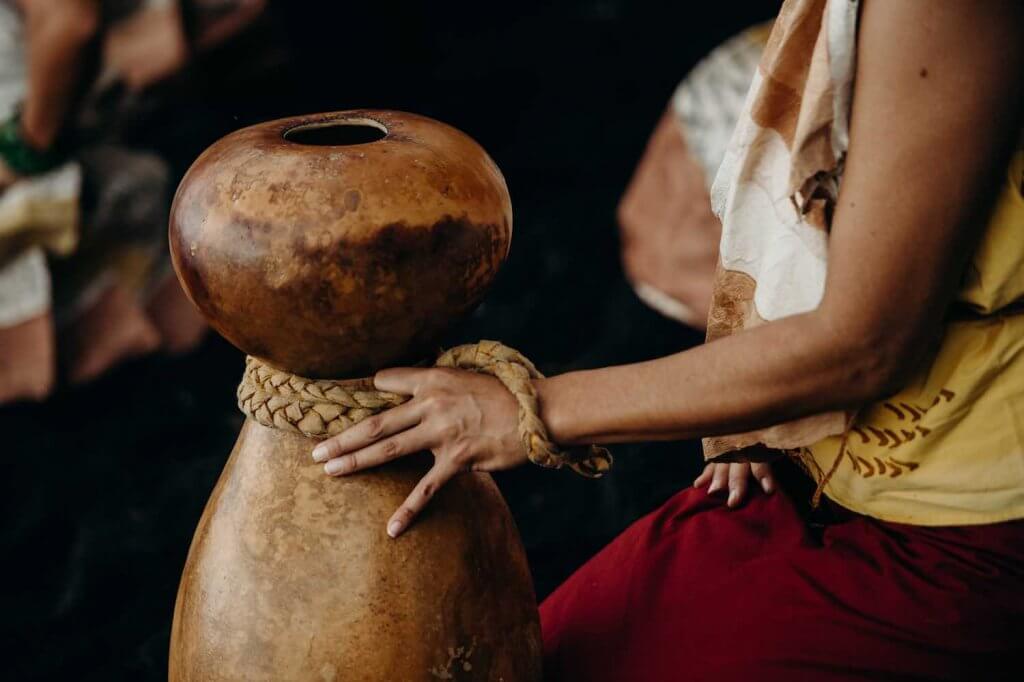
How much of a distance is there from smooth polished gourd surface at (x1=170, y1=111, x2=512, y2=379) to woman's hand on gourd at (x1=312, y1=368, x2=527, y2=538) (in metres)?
0.06

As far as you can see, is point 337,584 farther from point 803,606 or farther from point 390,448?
point 803,606

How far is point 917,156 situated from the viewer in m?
0.88

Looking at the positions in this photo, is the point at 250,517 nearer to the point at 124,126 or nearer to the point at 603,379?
the point at 603,379

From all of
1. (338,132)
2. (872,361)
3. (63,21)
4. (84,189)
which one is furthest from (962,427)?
(84,189)

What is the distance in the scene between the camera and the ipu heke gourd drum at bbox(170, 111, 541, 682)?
98cm

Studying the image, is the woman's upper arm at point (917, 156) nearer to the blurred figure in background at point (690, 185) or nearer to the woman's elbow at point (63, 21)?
the blurred figure in background at point (690, 185)

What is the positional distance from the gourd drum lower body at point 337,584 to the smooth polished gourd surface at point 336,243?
121 mm

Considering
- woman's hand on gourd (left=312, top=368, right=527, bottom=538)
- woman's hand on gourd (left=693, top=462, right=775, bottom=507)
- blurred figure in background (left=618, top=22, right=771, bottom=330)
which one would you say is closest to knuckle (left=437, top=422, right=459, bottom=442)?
woman's hand on gourd (left=312, top=368, right=527, bottom=538)

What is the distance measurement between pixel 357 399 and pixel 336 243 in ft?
0.60

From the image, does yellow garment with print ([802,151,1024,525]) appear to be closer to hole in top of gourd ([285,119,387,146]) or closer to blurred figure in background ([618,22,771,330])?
hole in top of gourd ([285,119,387,146])

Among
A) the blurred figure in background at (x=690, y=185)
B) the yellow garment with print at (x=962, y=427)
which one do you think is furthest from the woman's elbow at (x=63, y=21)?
the yellow garment with print at (x=962, y=427)

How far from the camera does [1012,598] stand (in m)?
1.05

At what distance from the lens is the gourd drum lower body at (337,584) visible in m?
1.04

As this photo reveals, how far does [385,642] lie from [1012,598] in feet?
2.00
